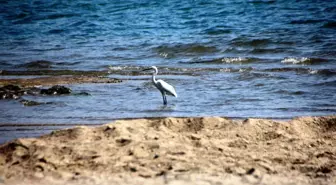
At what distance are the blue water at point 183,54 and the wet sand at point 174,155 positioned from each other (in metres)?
1.88

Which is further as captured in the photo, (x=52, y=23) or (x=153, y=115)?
(x=52, y=23)

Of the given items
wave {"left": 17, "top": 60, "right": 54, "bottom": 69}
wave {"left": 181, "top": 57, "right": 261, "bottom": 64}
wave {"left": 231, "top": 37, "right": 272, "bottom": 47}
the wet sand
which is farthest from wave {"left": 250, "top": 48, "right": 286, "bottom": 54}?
the wet sand

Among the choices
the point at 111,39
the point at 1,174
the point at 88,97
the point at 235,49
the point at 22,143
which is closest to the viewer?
the point at 1,174

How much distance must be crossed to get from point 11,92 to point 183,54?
677 centimetres

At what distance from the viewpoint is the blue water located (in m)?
8.48

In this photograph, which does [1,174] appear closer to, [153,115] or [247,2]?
[153,115]

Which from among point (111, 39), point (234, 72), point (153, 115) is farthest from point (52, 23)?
point (153, 115)

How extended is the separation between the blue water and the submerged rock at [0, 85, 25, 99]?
36 cm

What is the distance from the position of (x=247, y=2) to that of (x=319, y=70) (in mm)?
12522

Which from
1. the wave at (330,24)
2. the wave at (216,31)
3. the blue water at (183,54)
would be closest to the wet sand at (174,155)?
the blue water at (183,54)

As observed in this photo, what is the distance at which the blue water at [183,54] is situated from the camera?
848 centimetres

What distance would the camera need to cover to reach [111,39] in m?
19.0

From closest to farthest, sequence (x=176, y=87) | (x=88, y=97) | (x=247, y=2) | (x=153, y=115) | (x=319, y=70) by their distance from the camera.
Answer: (x=153, y=115), (x=88, y=97), (x=176, y=87), (x=319, y=70), (x=247, y=2)

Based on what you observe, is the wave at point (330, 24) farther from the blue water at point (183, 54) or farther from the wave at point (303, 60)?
the wave at point (303, 60)
